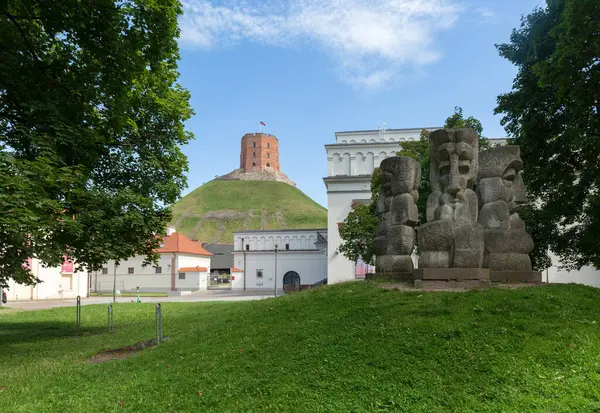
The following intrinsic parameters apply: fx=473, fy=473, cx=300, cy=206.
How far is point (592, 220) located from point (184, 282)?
4419 cm

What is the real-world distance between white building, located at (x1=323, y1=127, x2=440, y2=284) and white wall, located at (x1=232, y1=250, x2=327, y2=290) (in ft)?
32.2

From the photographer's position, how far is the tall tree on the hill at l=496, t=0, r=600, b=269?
13.7m

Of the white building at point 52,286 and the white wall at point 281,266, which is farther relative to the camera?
the white wall at point 281,266

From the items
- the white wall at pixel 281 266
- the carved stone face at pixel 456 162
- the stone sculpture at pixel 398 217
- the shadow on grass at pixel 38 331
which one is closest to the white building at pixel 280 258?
the white wall at pixel 281 266

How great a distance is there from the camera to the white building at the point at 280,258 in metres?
51.8

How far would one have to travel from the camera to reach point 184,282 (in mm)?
53625

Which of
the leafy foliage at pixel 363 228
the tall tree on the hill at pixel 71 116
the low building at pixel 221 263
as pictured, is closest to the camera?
the tall tree on the hill at pixel 71 116

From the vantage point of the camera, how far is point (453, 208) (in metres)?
11.3

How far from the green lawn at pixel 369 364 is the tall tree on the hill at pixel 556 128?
6909mm

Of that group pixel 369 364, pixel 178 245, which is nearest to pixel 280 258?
pixel 178 245

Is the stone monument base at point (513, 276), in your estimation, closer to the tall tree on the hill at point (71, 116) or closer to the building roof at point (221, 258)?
the tall tree on the hill at point (71, 116)

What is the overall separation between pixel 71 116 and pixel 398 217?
8954 mm

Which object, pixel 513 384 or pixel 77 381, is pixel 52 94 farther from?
pixel 513 384

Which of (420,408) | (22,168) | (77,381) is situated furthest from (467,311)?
(22,168)
